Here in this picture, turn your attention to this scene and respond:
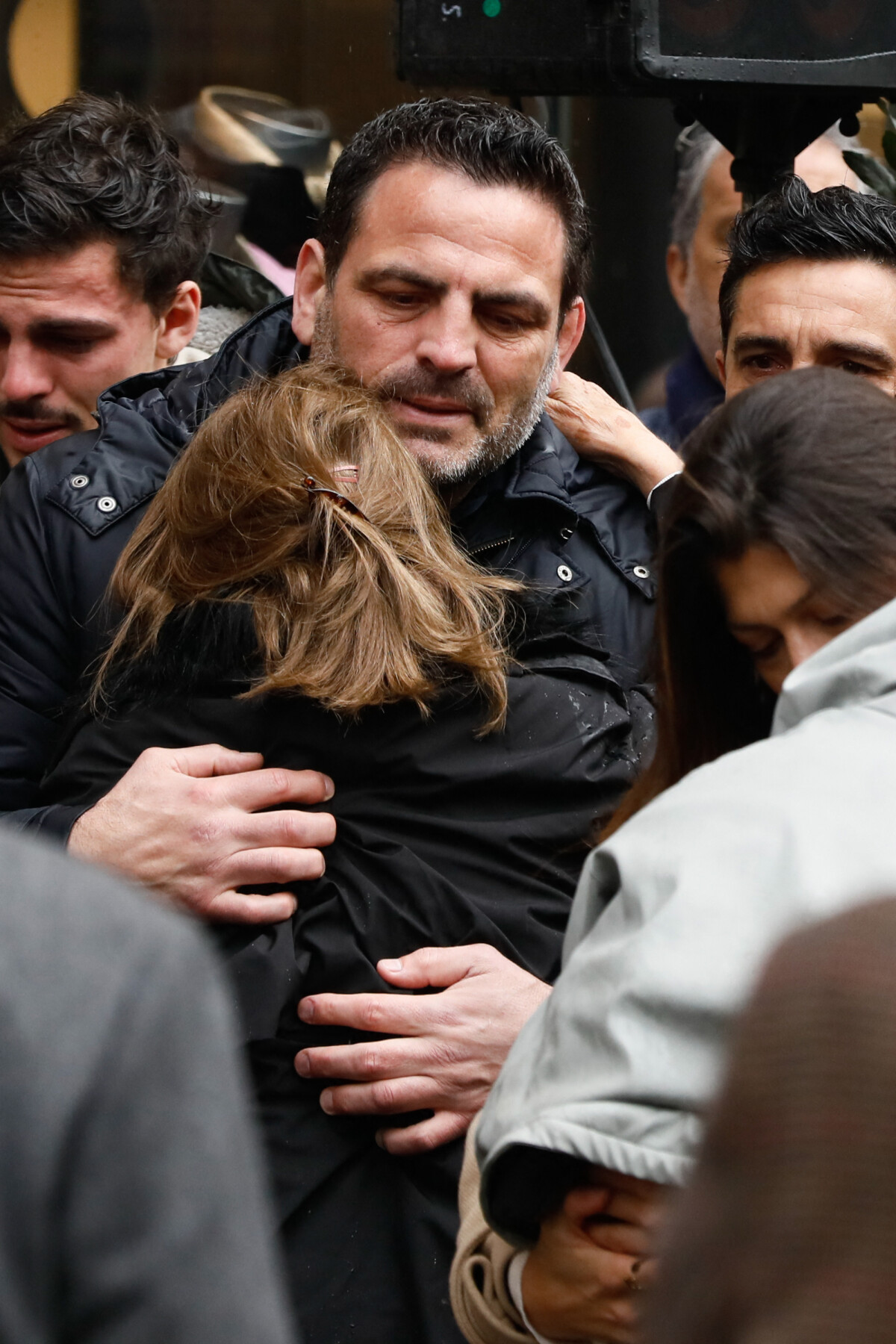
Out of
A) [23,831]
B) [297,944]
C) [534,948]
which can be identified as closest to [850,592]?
[534,948]

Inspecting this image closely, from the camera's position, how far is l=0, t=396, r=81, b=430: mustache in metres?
2.88

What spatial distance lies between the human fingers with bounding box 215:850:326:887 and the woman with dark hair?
2cm

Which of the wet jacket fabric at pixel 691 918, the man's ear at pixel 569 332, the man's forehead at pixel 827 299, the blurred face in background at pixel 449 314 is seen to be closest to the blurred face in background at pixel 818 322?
the man's forehead at pixel 827 299

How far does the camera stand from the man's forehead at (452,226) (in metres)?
2.37

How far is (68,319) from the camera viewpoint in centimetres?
288

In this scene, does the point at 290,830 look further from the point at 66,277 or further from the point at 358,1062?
the point at 66,277

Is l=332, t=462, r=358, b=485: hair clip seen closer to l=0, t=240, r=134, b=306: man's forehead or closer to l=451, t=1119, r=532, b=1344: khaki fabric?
l=451, t=1119, r=532, b=1344: khaki fabric

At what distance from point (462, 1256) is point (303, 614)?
2.05ft

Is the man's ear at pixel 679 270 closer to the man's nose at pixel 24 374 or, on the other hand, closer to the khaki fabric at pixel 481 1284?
the man's nose at pixel 24 374

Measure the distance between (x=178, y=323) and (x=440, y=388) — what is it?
3.12 feet

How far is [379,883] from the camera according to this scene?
1.56 meters

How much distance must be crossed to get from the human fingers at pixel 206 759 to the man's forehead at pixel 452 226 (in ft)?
3.23

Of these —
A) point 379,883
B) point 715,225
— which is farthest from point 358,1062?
point 715,225

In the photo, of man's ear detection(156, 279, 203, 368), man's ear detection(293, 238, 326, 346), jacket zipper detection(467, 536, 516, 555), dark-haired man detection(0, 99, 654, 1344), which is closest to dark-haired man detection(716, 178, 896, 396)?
dark-haired man detection(0, 99, 654, 1344)
